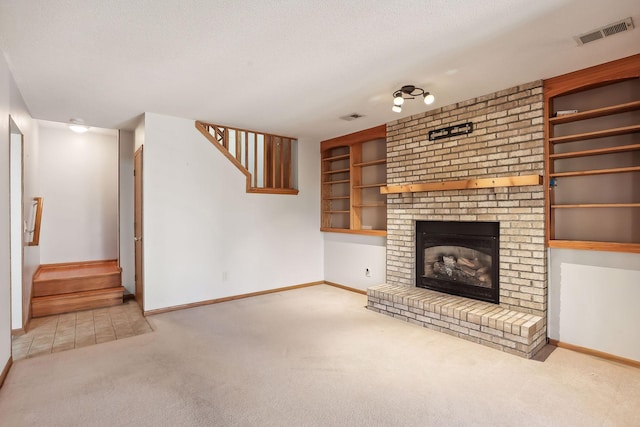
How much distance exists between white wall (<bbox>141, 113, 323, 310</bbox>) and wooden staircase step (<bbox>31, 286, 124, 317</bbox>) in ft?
2.80

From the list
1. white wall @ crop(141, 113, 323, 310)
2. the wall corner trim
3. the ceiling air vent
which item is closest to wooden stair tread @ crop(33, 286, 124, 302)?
white wall @ crop(141, 113, 323, 310)

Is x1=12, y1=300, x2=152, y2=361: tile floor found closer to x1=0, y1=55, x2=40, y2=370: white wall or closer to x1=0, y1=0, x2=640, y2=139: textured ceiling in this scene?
x1=0, y1=55, x2=40, y2=370: white wall

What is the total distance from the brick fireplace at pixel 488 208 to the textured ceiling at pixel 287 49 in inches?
12.5

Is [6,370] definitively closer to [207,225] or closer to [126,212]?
[207,225]

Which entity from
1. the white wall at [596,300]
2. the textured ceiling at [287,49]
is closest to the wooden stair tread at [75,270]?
the textured ceiling at [287,49]

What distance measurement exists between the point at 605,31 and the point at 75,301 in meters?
6.04

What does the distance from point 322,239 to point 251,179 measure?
166 centimetres

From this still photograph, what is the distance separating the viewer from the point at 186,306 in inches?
178

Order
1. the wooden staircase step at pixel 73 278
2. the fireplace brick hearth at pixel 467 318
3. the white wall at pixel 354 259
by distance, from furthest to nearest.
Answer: the white wall at pixel 354 259, the wooden staircase step at pixel 73 278, the fireplace brick hearth at pixel 467 318

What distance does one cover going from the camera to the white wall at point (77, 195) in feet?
17.8

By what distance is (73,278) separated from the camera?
15.2 feet

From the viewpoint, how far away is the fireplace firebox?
12.0 ft

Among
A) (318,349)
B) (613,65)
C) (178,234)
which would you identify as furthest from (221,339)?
(613,65)

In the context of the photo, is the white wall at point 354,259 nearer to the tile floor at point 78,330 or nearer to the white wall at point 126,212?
the tile floor at point 78,330
